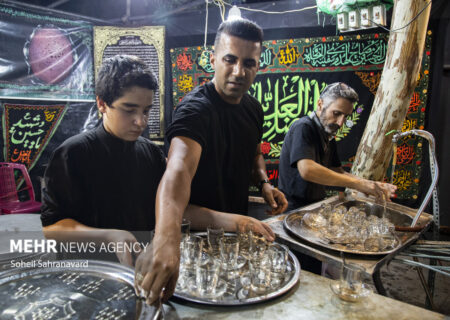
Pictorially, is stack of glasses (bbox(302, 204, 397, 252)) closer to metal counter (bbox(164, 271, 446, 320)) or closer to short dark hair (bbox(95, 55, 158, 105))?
metal counter (bbox(164, 271, 446, 320))

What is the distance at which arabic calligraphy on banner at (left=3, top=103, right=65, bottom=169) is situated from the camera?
4.43 metres

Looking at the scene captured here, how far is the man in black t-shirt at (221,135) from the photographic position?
1.51 m

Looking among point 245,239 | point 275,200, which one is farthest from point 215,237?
point 275,200

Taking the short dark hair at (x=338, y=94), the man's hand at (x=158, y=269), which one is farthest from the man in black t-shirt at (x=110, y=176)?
the short dark hair at (x=338, y=94)

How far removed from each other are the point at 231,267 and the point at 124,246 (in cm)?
51

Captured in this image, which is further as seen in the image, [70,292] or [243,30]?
[243,30]

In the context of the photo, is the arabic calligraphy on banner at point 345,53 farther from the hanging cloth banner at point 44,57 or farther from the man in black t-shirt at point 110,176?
the man in black t-shirt at point 110,176

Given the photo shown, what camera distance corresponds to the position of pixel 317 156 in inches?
118

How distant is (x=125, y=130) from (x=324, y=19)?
4043 mm

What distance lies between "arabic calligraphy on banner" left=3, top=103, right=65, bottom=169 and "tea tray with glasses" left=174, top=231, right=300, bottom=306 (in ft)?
13.8

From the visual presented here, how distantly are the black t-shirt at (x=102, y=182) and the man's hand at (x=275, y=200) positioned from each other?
809 mm

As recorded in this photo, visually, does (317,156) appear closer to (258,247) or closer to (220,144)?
(220,144)

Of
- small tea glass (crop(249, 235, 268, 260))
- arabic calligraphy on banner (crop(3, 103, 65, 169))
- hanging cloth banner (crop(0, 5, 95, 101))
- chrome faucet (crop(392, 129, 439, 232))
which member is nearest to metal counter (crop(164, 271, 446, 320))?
small tea glass (crop(249, 235, 268, 260))

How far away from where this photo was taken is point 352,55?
4.72 meters
